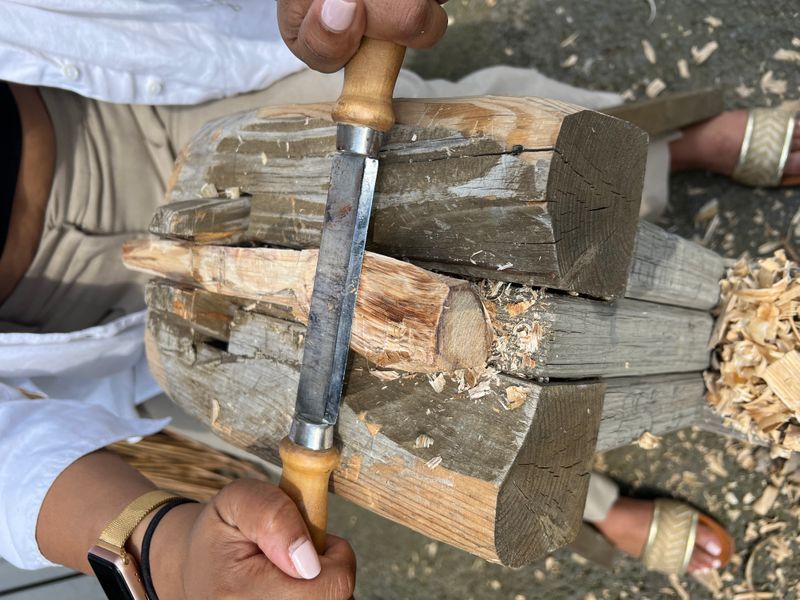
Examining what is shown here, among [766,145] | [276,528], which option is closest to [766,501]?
[766,145]

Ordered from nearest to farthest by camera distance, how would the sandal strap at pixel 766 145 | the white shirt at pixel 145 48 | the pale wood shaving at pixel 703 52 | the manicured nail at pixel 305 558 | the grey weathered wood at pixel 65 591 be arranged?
the manicured nail at pixel 305 558 → the white shirt at pixel 145 48 → the sandal strap at pixel 766 145 → the pale wood shaving at pixel 703 52 → the grey weathered wood at pixel 65 591

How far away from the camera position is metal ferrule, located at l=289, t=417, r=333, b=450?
77 centimetres

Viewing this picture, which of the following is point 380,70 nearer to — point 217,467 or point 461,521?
point 461,521

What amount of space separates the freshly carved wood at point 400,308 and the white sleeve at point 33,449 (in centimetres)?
52

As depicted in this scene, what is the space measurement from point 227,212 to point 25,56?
58 cm

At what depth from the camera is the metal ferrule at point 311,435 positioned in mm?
770

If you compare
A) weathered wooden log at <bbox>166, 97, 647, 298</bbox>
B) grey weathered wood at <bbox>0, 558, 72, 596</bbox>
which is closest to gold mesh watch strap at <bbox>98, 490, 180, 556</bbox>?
weathered wooden log at <bbox>166, 97, 647, 298</bbox>

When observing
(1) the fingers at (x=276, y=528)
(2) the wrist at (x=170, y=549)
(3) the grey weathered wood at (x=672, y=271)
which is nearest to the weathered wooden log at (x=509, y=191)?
(3) the grey weathered wood at (x=672, y=271)

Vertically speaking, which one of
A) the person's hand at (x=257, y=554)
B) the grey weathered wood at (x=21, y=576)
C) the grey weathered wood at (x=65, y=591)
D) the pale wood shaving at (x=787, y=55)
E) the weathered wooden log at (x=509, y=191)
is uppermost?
the pale wood shaving at (x=787, y=55)

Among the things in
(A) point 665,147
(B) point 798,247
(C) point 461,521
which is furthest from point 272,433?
(B) point 798,247

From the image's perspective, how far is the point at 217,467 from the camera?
1818 mm

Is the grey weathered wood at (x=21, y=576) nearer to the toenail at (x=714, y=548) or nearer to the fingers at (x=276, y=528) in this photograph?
the fingers at (x=276, y=528)

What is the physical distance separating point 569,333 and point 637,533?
1.11m

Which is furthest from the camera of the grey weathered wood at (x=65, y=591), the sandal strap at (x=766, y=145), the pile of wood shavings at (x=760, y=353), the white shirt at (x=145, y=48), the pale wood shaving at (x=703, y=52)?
the grey weathered wood at (x=65, y=591)
